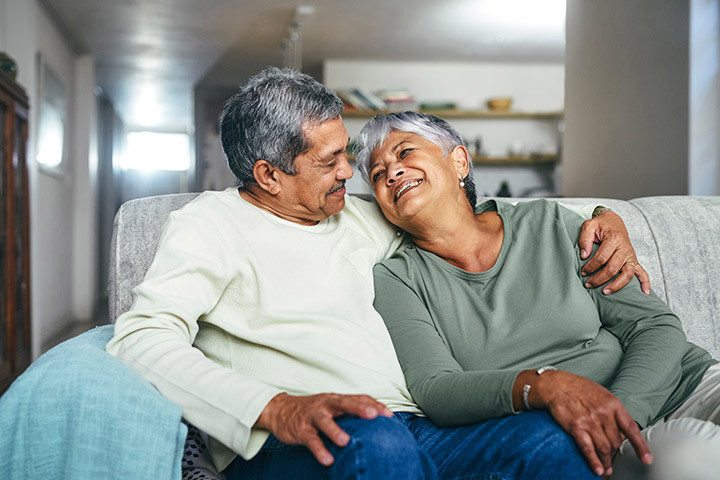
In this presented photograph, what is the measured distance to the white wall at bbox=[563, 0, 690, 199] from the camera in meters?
3.15

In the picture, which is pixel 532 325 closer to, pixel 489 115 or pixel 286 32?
pixel 286 32

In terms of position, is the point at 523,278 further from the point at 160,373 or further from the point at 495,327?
the point at 160,373

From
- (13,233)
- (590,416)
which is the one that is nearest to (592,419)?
(590,416)

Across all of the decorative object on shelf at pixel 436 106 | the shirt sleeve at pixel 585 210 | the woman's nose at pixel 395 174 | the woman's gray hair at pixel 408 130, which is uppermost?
the decorative object on shelf at pixel 436 106

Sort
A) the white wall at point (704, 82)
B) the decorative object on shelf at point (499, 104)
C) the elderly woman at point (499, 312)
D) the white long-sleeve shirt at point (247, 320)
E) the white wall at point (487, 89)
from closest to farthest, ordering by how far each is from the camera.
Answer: the white long-sleeve shirt at point (247, 320), the elderly woman at point (499, 312), the white wall at point (704, 82), the decorative object on shelf at point (499, 104), the white wall at point (487, 89)

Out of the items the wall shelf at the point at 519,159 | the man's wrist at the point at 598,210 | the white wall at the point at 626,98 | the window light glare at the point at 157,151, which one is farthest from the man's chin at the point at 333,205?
the window light glare at the point at 157,151

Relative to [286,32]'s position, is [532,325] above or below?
below

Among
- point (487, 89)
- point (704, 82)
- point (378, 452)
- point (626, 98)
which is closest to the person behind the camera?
point (378, 452)

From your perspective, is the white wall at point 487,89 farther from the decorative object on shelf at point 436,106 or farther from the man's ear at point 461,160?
the man's ear at point 461,160

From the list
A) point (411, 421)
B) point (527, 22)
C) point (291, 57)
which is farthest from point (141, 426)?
→ point (291, 57)

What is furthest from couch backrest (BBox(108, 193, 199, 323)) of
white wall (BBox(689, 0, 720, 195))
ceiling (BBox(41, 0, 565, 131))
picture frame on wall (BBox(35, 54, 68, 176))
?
ceiling (BBox(41, 0, 565, 131))

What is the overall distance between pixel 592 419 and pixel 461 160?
0.82m

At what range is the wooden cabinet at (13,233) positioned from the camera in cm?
347

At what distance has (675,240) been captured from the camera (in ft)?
5.98
